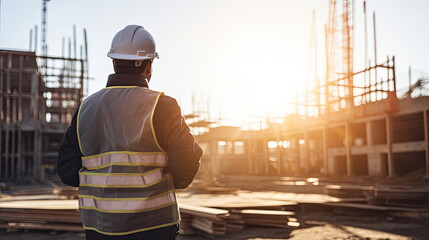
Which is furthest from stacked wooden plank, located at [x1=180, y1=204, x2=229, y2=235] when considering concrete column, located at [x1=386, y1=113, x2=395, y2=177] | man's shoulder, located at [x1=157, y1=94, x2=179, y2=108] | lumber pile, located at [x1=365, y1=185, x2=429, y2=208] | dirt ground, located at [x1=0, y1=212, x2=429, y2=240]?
concrete column, located at [x1=386, y1=113, x2=395, y2=177]

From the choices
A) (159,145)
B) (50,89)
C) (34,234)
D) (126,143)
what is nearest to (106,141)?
(126,143)

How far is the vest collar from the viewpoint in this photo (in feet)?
6.42

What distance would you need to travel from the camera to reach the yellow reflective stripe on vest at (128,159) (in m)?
1.76

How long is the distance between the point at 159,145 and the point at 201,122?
4141cm

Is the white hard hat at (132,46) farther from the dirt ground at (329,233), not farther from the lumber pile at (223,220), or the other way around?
the dirt ground at (329,233)

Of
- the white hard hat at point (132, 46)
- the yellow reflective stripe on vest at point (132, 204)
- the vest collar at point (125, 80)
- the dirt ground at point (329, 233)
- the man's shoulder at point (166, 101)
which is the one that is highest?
the white hard hat at point (132, 46)

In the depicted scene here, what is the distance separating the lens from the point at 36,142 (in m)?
28.9

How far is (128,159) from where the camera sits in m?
1.76

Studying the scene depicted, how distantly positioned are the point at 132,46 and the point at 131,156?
0.59 metres

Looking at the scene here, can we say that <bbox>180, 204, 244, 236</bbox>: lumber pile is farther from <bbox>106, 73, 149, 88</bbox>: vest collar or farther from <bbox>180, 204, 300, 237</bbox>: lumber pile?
<bbox>106, 73, 149, 88</bbox>: vest collar

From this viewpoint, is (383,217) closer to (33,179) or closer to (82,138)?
(82,138)

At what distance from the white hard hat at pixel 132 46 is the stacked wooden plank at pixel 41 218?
6.85 meters

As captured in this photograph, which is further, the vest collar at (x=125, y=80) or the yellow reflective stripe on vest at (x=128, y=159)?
the vest collar at (x=125, y=80)

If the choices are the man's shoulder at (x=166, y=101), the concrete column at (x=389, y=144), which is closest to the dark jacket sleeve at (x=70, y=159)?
the man's shoulder at (x=166, y=101)
